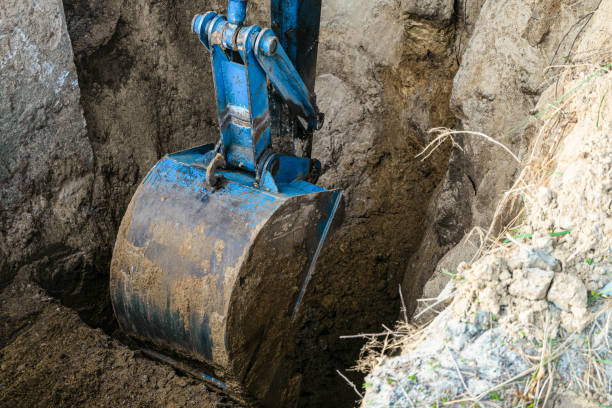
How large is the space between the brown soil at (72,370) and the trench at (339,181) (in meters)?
0.36

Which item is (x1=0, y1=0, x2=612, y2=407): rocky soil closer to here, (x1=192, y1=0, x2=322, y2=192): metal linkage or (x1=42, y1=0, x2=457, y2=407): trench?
(x1=42, y1=0, x2=457, y2=407): trench

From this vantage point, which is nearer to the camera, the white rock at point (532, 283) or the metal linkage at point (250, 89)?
the white rock at point (532, 283)

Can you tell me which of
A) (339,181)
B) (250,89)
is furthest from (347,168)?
(250,89)

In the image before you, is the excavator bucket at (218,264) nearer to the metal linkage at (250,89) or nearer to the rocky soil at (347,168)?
the metal linkage at (250,89)

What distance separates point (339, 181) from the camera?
3934 millimetres

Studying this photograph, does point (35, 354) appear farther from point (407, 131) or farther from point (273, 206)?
point (407, 131)

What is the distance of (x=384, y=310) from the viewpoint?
3748 millimetres

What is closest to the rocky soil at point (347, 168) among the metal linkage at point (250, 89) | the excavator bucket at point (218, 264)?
the excavator bucket at point (218, 264)

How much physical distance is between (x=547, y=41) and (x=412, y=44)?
1099 millimetres

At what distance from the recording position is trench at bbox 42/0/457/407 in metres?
2.97

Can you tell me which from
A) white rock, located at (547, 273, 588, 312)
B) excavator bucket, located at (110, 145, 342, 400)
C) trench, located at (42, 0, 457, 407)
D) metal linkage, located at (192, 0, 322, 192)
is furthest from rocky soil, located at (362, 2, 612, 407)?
trench, located at (42, 0, 457, 407)

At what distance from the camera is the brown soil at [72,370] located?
230cm

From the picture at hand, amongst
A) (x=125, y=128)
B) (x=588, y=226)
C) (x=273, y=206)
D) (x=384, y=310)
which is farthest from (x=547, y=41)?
(x=125, y=128)

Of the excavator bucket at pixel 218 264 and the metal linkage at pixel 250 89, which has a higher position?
the metal linkage at pixel 250 89
